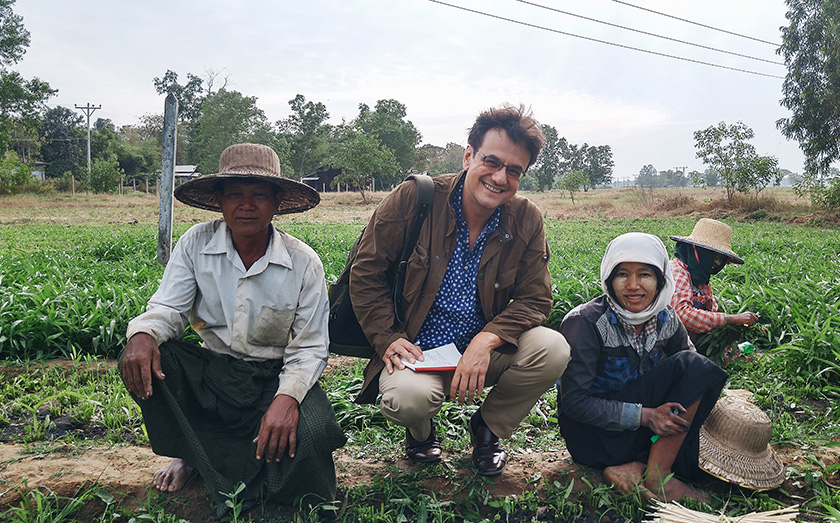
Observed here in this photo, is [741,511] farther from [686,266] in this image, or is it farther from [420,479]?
[686,266]

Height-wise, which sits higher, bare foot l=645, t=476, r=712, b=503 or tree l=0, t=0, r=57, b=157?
tree l=0, t=0, r=57, b=157

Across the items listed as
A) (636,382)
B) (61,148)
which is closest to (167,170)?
(636,382)

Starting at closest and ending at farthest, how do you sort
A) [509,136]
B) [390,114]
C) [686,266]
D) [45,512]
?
[45,512] → [509,136] → [686,266] → [390,114]

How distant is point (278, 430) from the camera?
2025 millimetres

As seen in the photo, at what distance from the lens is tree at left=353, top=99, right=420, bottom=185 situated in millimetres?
49000

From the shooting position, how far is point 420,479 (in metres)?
2.40

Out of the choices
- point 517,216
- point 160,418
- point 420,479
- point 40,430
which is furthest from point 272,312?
point 40,430

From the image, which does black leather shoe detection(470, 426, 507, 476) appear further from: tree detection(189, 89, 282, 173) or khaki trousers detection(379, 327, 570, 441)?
tree detection(189, 89, 282, 173)

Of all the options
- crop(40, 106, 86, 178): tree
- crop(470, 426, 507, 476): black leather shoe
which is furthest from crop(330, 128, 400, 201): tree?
crop(470, 426, 507, 476): black leather shoe

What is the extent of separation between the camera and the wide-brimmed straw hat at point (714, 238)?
3.25 m

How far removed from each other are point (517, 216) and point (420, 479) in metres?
1.27

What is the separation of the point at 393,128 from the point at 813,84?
34698mm

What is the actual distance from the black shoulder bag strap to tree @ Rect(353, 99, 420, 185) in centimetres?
4640

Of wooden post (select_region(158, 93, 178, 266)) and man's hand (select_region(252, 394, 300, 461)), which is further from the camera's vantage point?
wooden post (select_region(158, 93, 178, 266))
